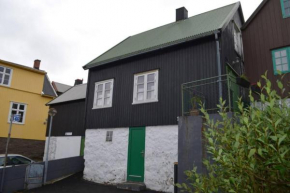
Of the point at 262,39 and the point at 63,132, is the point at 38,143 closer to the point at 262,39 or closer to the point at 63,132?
the point at 63,132

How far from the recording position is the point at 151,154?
35.2 feet

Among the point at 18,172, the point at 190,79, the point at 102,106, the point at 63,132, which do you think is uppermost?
the point at 190,79

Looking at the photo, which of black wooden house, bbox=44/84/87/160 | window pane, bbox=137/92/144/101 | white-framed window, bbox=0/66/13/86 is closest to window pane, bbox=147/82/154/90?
window pane, bbox=137/92/144/101

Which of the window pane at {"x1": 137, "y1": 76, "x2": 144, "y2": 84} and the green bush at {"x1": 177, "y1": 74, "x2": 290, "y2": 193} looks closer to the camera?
the green bush at {"x1": 177, "y1": 74, "x2": 290, "y2": 193}

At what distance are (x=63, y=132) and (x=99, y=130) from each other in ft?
21.2

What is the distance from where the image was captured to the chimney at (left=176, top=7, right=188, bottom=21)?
15.1m

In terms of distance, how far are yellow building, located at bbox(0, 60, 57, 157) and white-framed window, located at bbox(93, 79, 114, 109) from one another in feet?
32.9

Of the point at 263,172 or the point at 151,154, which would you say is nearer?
the point at 263,172

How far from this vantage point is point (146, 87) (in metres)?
11.8

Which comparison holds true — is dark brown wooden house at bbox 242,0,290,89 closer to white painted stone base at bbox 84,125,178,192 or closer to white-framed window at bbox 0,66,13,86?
white painted stone base at bbox 84,125,178,192

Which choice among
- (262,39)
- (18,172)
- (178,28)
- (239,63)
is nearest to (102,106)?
(18,172)

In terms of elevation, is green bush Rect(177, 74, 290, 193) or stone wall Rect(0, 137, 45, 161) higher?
green bush Rect(177, 74, 290, 193)

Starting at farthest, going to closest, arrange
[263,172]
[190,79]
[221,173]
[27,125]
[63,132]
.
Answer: [27,125]
[63,132]
[190,79]
[221,173]
[263,172]

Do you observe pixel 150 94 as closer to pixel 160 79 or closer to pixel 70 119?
pixel 160 79
